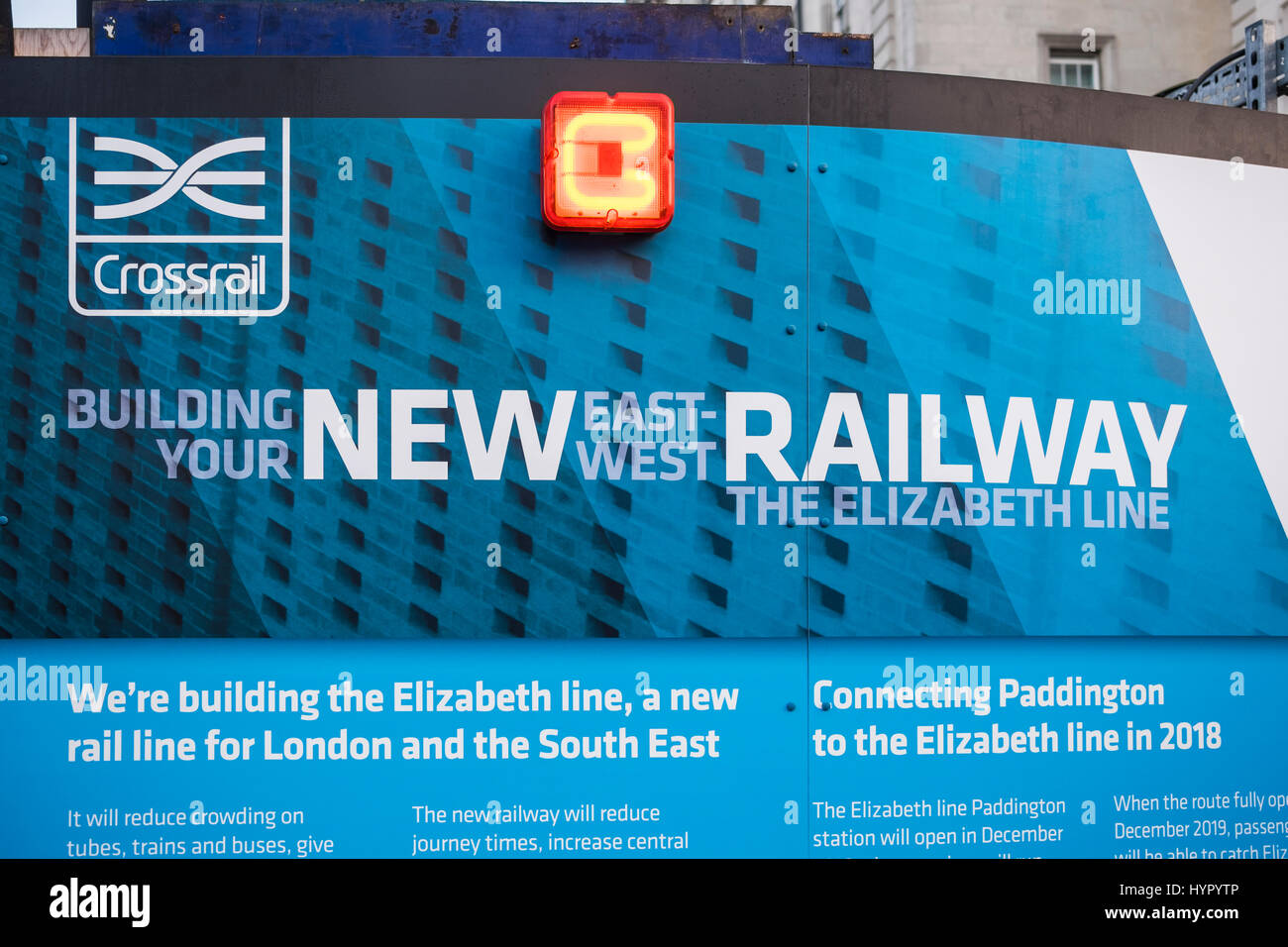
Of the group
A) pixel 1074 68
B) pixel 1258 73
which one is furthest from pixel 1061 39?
pixel 1258 73

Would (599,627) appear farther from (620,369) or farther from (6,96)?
(6,96)

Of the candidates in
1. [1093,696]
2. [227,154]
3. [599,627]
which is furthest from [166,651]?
[1093,696]

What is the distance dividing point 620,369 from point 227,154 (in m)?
1.17

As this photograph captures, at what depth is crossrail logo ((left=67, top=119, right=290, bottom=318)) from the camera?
106 inches

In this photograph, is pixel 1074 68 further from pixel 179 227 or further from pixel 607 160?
pixel 179 227

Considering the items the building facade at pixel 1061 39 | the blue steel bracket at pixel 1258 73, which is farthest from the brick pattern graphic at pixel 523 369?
the building facade at pixel 1061 39

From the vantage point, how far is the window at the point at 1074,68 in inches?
693

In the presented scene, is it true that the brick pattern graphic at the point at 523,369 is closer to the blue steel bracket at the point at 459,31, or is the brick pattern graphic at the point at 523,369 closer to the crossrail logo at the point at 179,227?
the crossrail logo at the point at 179,227

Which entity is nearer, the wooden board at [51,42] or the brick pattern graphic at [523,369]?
the brick pattern graphic at [523,369]

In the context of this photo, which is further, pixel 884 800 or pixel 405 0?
pixel 405 0

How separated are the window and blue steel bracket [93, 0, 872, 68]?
55.5ft

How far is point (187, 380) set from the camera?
2686mm

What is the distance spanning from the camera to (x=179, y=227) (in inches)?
106

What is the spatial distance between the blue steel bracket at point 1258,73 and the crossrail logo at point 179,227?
3472 mm
